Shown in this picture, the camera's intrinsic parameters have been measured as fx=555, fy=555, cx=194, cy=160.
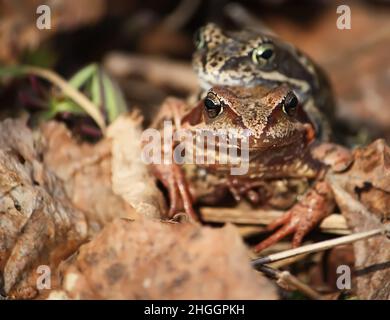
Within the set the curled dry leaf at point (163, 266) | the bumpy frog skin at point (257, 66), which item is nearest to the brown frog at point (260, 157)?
the bumpy frog skin at point (257, 66)

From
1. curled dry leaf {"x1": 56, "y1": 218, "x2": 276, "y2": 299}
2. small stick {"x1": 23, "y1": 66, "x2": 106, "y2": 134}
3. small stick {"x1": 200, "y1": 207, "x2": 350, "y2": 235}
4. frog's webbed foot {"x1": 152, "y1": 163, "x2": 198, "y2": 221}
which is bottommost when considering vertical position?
curled dry leaf {"x1": 56, "y1": 218, "x2": 276, "y2": 299}

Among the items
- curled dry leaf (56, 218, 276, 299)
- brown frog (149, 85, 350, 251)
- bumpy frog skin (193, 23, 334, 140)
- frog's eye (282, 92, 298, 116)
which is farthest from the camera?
bumpy frog skin (193, 23, 334, 140)

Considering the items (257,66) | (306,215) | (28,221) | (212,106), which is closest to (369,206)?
(306,215)

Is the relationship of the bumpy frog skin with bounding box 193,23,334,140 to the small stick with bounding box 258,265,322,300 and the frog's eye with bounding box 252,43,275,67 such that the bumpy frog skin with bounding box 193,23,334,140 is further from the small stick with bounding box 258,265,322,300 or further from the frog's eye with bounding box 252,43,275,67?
the small stick with bounding box 258,265,322,300

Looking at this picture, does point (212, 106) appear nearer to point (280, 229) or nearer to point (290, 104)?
point (290, 104)

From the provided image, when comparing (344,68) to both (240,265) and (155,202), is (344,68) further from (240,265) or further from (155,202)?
(240,265)

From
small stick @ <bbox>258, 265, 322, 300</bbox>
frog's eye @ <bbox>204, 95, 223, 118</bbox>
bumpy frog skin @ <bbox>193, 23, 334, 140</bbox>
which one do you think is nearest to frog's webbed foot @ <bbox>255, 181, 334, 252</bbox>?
small stick @ <bbox>258, 265, 322, 300</bbox>
